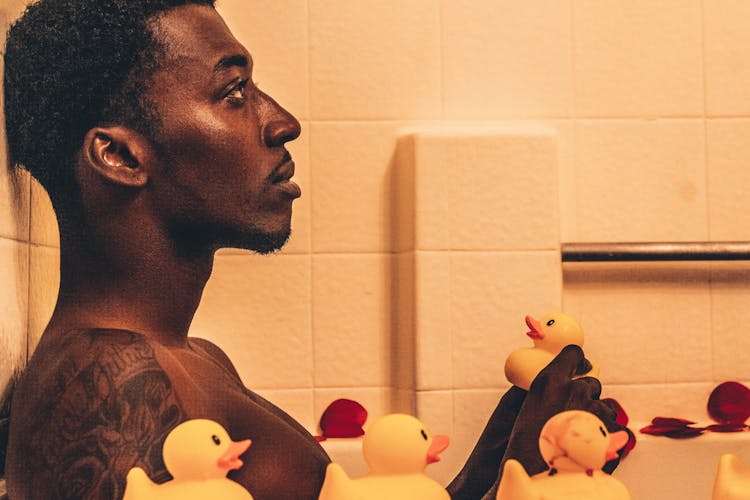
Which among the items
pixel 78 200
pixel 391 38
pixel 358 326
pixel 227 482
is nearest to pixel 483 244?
pixel 358 326

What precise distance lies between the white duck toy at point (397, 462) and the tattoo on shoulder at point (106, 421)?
17 cm

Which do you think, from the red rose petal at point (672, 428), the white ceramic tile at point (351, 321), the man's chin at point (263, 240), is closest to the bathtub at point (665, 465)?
the red rose petal at point (672, 428)

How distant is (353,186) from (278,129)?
52 cm

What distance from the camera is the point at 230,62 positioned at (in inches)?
40.8

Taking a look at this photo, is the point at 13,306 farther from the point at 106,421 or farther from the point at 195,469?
the point at 195,469

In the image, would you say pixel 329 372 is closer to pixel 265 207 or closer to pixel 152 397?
pixel 265 207

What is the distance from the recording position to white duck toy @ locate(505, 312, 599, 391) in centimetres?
125

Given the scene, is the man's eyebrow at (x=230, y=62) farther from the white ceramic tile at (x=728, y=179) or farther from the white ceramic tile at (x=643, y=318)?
the white ceramic tile at (x=728, y=179)

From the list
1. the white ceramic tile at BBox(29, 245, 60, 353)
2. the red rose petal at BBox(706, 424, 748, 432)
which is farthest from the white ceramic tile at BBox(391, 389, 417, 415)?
the white ceramic tile at BBox(29, 245, 60, 353)

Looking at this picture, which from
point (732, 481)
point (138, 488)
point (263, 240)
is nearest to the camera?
point (138, 488)

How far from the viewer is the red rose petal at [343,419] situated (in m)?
1.51

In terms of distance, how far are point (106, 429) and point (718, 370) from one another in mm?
1102

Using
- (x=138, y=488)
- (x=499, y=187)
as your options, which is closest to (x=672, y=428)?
(x=499, y=187)

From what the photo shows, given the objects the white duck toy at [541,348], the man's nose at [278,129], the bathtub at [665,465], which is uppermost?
the man's nose at [278,129]
